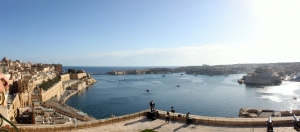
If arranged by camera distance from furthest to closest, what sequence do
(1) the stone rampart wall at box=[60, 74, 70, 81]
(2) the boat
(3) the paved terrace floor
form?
(2) the boat
(1) the stone rampart wall at box=[60, 74, 70, 81]
(3) the paved terrace floor

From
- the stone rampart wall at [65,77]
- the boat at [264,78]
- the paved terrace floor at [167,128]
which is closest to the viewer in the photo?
the paved terrace floor at [167,128]

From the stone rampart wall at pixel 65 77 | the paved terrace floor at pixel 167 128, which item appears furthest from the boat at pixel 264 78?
the paved terrace floor at pixel 167 128

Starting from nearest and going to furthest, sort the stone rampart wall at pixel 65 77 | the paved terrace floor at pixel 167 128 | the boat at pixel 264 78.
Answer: the paved terrace floor at pixel 167 128, the stone rampart wall at pixel 65 77, the boat at pixel 264 78

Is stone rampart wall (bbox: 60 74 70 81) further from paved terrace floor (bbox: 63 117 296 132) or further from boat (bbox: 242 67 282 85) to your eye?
paved terrace floor (bbox: 63 117 296 132)

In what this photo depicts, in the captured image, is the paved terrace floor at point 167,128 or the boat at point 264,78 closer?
the paved terrace floor at point 167,128

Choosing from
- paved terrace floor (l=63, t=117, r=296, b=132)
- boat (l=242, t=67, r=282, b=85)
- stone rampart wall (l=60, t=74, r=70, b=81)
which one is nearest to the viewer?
paved terrace floor (l=63, t=117, r=296, b=132)

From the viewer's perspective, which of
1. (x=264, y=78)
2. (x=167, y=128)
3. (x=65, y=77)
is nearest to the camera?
(x=167, y=128)

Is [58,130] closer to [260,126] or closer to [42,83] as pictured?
[260,126]

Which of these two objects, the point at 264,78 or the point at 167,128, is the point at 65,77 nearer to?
the point at 264,78

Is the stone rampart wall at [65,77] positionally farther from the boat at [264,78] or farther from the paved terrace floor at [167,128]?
the paved terrace floor at [167,128]

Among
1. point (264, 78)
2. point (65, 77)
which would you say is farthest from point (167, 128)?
point (264, 78)

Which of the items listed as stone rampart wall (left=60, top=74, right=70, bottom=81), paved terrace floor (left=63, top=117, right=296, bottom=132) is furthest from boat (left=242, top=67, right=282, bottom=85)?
paved terrace floor (left=63, top=117, right=296, bottom=132)

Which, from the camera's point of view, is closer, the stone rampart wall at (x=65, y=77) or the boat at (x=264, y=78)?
the stone rampart wall at (x=65, y=77)

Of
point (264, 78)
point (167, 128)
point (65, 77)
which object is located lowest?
point (264, 78)
